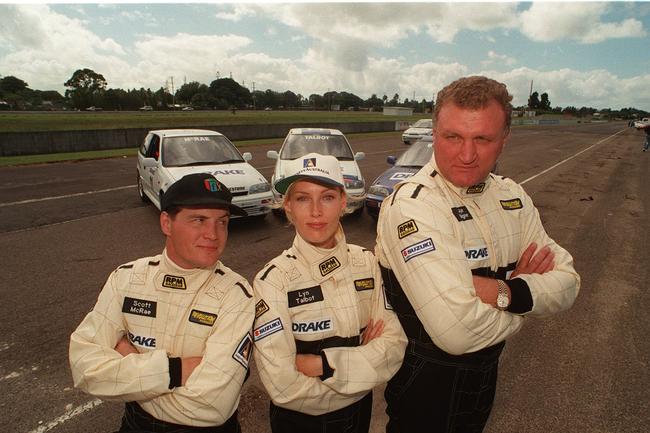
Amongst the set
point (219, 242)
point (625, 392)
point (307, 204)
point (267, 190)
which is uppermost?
point (307, 204)

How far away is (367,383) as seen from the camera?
164cm

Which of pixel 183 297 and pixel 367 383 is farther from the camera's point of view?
pixel 183 297

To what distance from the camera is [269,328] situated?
5.43 ft

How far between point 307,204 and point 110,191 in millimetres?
10358

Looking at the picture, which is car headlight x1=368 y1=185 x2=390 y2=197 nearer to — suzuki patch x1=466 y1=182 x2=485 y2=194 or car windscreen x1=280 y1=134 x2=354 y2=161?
car windscreen x1=280 y1=134 x2=354 y2=161

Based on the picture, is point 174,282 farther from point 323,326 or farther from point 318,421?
point 318,421

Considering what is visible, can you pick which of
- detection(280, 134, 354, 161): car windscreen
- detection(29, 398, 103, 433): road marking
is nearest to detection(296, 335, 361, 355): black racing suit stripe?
detection(29, 398, 103, 433): road marking

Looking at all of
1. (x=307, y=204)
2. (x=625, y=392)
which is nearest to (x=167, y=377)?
(x=307, y=204)

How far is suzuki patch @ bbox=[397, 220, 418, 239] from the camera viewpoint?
1.64 m

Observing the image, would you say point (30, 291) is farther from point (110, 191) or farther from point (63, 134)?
point (63, 134)

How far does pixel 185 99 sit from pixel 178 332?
117m

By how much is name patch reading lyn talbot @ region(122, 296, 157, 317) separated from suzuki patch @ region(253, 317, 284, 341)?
55 cm

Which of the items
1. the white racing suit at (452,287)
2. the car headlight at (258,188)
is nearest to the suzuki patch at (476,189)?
the white racing suit at (452,287)

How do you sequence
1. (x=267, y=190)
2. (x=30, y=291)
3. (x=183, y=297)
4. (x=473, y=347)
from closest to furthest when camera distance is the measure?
(x=473, y=347)
(x=183, y=297)
(x=30, y=291)
(x=267, y=190)
